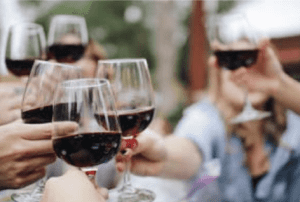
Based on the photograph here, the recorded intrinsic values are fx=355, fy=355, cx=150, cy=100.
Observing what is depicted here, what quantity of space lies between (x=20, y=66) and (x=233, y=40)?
2.57 ft

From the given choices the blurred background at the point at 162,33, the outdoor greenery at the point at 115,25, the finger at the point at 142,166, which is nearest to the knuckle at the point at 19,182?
the finger at the point at 142,166

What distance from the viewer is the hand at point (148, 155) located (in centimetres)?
103

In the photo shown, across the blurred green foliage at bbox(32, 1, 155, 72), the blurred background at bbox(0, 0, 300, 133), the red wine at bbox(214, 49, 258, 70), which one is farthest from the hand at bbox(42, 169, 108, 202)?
the blurred green foliage at bbox(32, 1, 155, 72)

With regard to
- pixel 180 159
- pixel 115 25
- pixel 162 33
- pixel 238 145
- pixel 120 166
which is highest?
pixel 120 166

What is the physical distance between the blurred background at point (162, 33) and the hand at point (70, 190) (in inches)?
101

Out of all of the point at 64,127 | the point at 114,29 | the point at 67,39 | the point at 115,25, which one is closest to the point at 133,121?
the point at 64,127

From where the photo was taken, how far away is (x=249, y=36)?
1.35 m

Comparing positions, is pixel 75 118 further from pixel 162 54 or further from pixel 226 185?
pixel 162 54

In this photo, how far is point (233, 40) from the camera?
1370 mm

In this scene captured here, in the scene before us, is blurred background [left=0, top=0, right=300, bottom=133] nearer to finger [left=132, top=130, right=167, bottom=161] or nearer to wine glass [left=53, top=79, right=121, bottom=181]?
finger [left=132, top=130, right=167, bottom=161]

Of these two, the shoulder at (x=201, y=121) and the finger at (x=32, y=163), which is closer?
the finger at (x=32, y=163)

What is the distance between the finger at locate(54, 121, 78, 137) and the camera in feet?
2.36

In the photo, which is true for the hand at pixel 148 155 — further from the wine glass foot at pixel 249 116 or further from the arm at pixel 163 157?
the wine glass foot at pixel 249 116

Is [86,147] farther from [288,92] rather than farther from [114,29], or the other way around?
[114,29]
